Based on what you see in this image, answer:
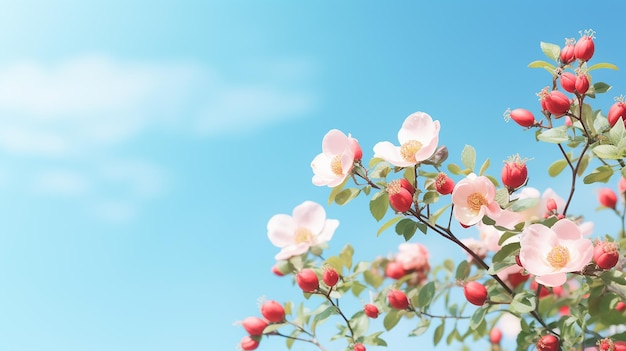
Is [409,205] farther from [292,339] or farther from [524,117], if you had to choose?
[292,339]

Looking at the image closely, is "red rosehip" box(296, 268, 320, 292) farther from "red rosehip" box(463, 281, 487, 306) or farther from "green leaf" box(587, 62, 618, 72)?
"green leaf" box(587, 62, 618, 72)

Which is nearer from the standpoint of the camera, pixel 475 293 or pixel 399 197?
pixel 399 197

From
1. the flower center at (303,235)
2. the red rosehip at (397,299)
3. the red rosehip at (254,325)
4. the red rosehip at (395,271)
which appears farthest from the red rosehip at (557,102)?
the red rosehip at (395,271)

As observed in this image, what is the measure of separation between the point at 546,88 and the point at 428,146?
0.97ft

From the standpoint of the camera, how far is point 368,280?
86.4 inches

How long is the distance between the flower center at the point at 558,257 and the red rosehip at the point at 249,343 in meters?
0.81

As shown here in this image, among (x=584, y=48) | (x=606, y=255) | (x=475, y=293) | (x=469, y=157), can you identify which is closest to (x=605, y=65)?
(x=584, y=48)

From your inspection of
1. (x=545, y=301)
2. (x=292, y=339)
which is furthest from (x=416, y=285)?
(x=292, y=339)

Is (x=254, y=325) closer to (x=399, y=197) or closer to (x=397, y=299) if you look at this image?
(x=397, y=299)

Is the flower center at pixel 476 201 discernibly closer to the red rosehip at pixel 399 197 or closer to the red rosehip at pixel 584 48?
the red rosehip at pixel 399 197

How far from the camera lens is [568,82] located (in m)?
1.52

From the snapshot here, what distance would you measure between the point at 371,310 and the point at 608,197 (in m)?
1.00

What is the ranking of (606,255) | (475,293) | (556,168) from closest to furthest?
(606,255) → (475,293) → (556,168)

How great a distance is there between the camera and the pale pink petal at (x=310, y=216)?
1949mm
